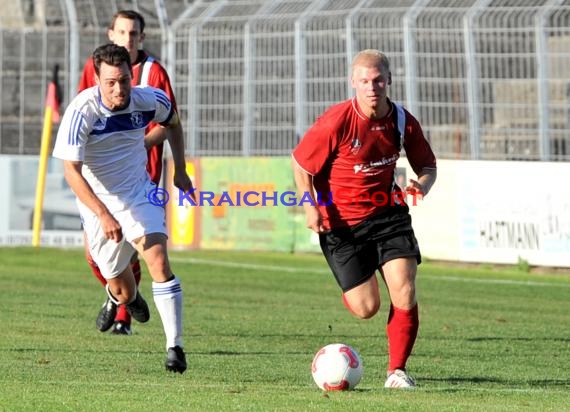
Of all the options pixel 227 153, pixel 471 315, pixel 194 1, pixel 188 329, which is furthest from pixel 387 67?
pixel 194 1

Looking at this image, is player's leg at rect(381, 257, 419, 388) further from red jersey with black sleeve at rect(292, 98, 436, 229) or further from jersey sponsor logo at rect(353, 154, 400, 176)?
jersey sponsor logo at rect(353, 154, 400, 176)

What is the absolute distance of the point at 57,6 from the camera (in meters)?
24.7

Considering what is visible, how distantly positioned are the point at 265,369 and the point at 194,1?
17.2 m

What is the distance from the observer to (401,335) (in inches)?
351

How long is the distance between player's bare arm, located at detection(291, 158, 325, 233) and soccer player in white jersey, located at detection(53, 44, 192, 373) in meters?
1.08

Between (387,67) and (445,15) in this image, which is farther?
(445,15)

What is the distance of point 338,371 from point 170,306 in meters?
1.54

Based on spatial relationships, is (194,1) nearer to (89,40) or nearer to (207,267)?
(89,40)

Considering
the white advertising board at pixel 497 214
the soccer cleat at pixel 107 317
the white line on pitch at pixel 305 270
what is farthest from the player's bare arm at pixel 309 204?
the white advertising board at pixel 497 214

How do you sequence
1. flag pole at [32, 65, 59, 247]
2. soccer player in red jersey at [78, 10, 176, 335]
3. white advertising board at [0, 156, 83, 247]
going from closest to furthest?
soccer player in red jersey at [78, 10, 176, 335] → flag pole at [32, 65, 59, 247] → white advertising board at [0, 156, 83, 247]

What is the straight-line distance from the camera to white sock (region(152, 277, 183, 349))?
9.25m

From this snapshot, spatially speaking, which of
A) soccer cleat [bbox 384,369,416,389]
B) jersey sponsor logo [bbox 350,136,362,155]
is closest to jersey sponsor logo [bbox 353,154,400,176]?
jersey sponsor logo [bbox 350,136,362,155]

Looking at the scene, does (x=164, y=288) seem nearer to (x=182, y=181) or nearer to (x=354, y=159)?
(x=182, y=181)

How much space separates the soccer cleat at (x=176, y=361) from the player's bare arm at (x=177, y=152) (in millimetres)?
1267
